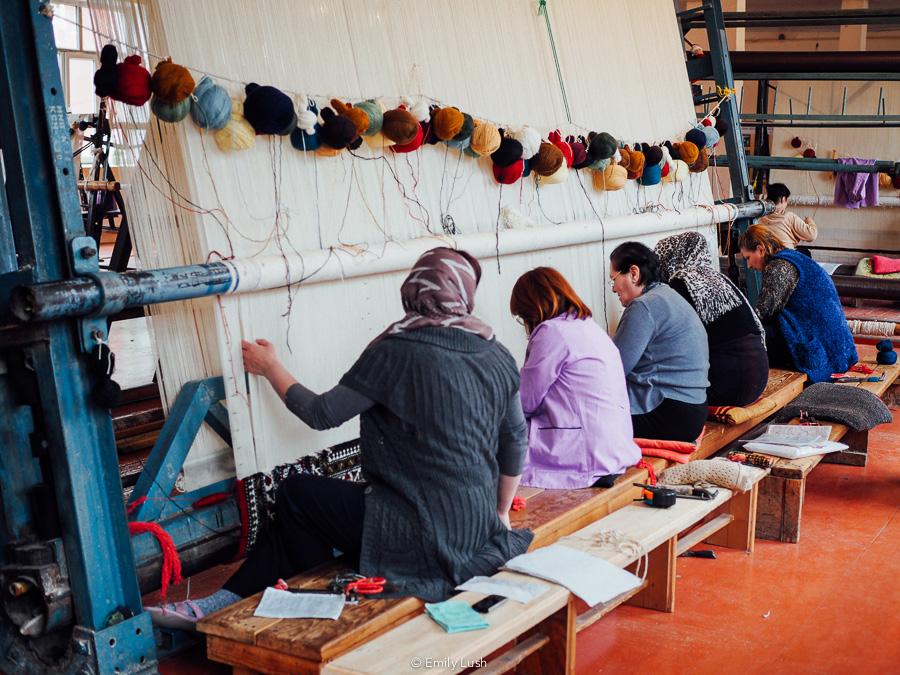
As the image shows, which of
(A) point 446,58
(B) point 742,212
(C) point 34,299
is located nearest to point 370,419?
(C) point 34,299

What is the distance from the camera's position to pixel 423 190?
3869 millimetres

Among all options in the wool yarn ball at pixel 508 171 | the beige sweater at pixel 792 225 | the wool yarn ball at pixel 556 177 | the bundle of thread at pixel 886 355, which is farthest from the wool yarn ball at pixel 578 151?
the beige sweater at pixel 792 225

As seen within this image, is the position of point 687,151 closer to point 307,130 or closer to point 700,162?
point 700,162

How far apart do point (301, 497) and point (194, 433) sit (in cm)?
37

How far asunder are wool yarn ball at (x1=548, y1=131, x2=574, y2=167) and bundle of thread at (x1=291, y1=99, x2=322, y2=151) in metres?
1.33

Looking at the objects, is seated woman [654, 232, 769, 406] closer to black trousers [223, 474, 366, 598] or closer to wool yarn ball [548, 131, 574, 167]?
wool yarn ball [548, 131, 574, 167]

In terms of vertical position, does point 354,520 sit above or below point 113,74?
below

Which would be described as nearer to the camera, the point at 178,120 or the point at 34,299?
the point at 34,299

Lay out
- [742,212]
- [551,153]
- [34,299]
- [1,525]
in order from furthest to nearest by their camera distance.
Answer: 1. [742,212]
2. [551,153]
3. [1,525]
4. [34,299]

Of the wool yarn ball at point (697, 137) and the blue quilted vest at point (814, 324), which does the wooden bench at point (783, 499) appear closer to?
the blue quilted vest at point (814, 324)

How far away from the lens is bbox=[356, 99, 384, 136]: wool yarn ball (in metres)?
3.51

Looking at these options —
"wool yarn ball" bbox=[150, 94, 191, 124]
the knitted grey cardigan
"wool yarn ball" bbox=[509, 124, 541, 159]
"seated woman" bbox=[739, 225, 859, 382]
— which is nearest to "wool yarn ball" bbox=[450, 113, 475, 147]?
"wool yarn ball" bbox=[509, 124, 541, 159]

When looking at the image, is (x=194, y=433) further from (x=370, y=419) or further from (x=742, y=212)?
(x=742, y=212)

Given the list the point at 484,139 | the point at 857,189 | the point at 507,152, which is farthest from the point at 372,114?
the point at 857,189
